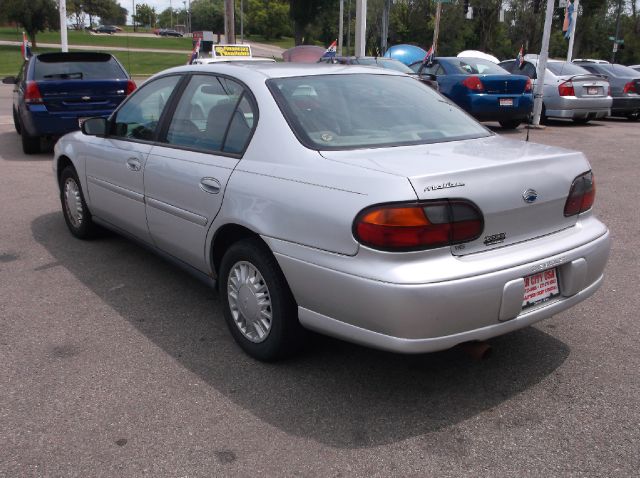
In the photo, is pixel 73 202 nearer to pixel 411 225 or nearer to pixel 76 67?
pixel 411 225

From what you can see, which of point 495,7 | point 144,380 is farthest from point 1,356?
point 495,7

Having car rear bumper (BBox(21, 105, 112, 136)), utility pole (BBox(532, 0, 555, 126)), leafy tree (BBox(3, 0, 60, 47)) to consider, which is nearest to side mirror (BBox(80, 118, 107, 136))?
car rear bumper (BBox(21, 105, 112, 136))

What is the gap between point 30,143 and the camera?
1026 centimetres

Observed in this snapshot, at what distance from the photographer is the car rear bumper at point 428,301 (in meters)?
2.72

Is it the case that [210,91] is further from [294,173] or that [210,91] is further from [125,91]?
[125,91]

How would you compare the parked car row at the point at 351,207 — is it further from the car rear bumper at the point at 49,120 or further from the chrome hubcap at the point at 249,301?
the car rear bumper at the point at 49,120

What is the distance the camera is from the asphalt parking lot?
8.84ft

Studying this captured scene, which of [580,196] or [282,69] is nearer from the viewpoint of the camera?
[580,196]

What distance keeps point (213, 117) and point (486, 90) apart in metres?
10.1

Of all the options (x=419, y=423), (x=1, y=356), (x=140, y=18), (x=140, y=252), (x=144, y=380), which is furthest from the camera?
(x=140, y=18)

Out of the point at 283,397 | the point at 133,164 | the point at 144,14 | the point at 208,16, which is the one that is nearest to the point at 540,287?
the point at 283,397

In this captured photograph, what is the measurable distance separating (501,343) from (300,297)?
1.36m

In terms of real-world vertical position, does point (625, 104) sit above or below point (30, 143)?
above

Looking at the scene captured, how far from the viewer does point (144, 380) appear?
3.34m
